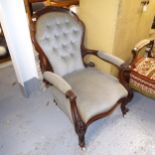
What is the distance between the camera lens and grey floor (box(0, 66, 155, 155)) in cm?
143

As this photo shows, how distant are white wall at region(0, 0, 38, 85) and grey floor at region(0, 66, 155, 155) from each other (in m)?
0.37

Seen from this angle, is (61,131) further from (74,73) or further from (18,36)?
(18,36)

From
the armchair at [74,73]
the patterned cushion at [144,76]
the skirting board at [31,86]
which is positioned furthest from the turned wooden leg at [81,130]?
the skirting board at [31,86]

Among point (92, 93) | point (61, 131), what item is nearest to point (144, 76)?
point (92, 93)

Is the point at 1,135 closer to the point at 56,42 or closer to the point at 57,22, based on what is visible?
the point at 56,42

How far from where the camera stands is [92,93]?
138 cm

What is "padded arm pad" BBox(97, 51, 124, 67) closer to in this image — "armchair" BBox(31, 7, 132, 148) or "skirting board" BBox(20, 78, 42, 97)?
"armchair" BBox(31, 7, 132, 148)

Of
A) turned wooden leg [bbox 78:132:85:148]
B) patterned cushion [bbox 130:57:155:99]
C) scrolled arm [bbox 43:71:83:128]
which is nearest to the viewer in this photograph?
scrolled arm [bbox 43:71:83:128]

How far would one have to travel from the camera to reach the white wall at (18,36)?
152 centimetres

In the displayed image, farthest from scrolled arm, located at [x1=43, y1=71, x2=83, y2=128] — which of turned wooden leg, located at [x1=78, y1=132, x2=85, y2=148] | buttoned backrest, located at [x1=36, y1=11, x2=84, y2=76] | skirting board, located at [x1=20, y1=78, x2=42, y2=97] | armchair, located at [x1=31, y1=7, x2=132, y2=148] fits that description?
skirting board, located at [x1=20, y1=78, x2=42, y2=97]

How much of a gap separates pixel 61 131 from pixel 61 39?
0.91 m

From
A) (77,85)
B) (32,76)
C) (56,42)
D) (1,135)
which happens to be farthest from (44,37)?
(1,135)

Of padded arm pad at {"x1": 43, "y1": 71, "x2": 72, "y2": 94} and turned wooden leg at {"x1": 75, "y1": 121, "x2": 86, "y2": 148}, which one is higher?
padded arm pad at {"x1": 43, "y1": 71, "x2": 72, "y2": 94}

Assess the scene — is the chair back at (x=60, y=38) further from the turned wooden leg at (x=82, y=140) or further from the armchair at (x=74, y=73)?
the turned wooden leg at (x=82, y=140)
